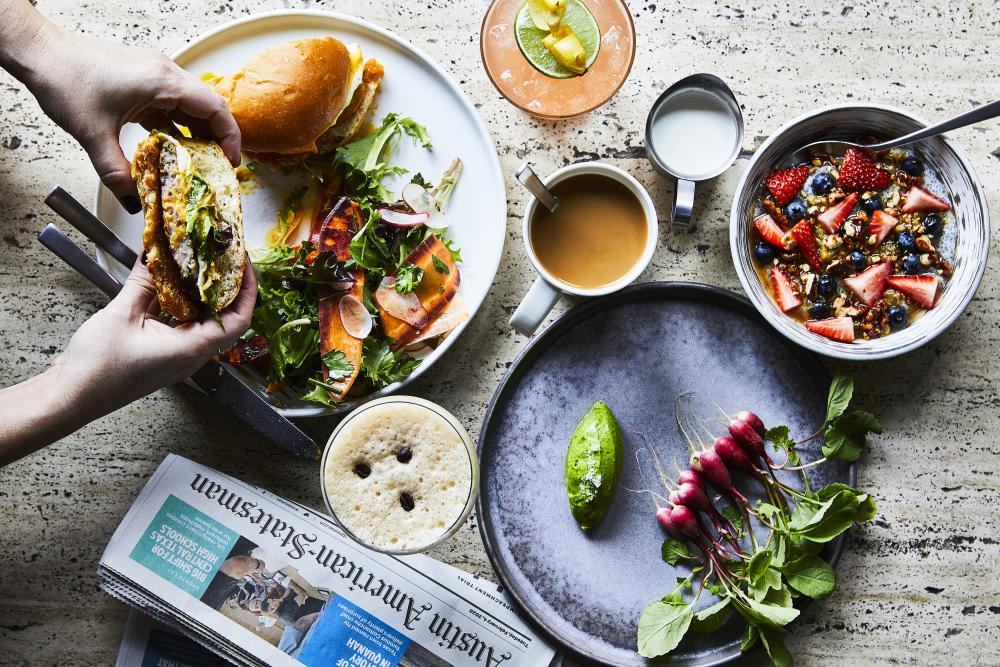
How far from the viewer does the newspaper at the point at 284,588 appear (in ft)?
5.41

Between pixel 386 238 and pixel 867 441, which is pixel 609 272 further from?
pixel 867 441

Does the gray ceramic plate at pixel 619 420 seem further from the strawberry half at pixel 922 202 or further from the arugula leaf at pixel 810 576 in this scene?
the strawberry half at pixel 922 202

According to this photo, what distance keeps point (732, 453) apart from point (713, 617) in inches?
13.5

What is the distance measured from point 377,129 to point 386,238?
10.1 inches

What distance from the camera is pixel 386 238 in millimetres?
1631

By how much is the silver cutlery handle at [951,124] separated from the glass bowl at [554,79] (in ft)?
1.88

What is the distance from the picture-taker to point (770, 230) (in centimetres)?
162

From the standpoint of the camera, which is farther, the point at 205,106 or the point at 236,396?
the point at 236,396

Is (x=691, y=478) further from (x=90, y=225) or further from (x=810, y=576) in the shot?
(x=90, y=225)

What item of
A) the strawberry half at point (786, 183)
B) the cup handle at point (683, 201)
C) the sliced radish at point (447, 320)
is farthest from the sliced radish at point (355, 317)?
the strawberry half at point (786, 183)

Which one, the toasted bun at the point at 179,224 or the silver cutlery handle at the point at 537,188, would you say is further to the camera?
the silver cutlery handle at the point at 537,188

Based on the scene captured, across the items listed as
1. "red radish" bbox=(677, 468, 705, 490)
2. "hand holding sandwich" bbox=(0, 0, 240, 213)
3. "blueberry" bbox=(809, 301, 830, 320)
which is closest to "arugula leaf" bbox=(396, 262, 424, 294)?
"hand holding sandwich" bbox=(0, 0, 240, 213)

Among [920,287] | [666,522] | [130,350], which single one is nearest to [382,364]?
Answer: [130,350]

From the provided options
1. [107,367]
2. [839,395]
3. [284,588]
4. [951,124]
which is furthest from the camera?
[284,588]
